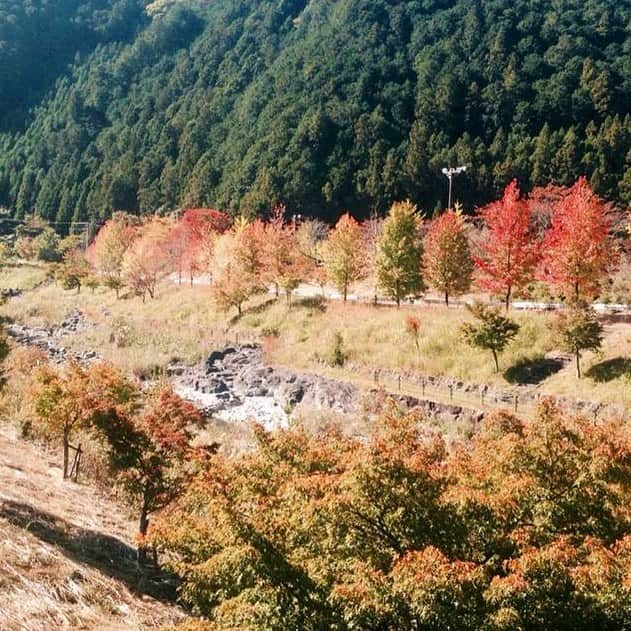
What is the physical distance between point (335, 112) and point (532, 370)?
221 ft

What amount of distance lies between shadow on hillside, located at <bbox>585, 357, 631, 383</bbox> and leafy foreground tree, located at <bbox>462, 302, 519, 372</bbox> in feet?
12.8

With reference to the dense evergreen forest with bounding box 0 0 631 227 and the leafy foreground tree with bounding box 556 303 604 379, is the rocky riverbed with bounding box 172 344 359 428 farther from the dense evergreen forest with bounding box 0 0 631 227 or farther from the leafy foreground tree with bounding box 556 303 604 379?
the dense evergreen forest with bounding box 0 0 631 227

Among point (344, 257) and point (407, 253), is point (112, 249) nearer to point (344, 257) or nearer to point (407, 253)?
point (344, 257)

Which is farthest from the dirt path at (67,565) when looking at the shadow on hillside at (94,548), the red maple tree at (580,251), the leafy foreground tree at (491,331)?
the red maple tree at (580,251)

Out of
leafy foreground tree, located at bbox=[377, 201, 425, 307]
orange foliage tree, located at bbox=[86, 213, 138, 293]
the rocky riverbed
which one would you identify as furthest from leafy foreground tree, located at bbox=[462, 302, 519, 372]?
orange foliage tree, located at bbox=[86, 213, 138, 293]

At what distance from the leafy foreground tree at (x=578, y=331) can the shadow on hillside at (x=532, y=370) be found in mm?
1895

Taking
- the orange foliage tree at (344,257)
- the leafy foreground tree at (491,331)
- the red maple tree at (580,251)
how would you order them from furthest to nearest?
1. the orange foliage tree at (344,257)
2. the red maple tree at (580,251)
3. the leafy foreground tree at (491,331)

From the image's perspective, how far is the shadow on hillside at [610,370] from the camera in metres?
26.1

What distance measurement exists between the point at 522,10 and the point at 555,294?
70917 millimetres

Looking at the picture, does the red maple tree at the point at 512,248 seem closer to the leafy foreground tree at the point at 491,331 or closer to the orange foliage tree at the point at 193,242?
the leafy foreground tree at the point at 491,331

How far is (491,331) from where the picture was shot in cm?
2897

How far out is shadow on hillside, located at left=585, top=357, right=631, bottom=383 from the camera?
26.1 meters

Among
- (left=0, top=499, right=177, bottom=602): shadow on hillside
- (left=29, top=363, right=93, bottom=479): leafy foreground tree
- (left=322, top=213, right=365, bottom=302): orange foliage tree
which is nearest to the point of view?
(left=0, top=499, right=177, bottom=602): shadow on hillside

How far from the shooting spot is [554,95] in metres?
76.1
